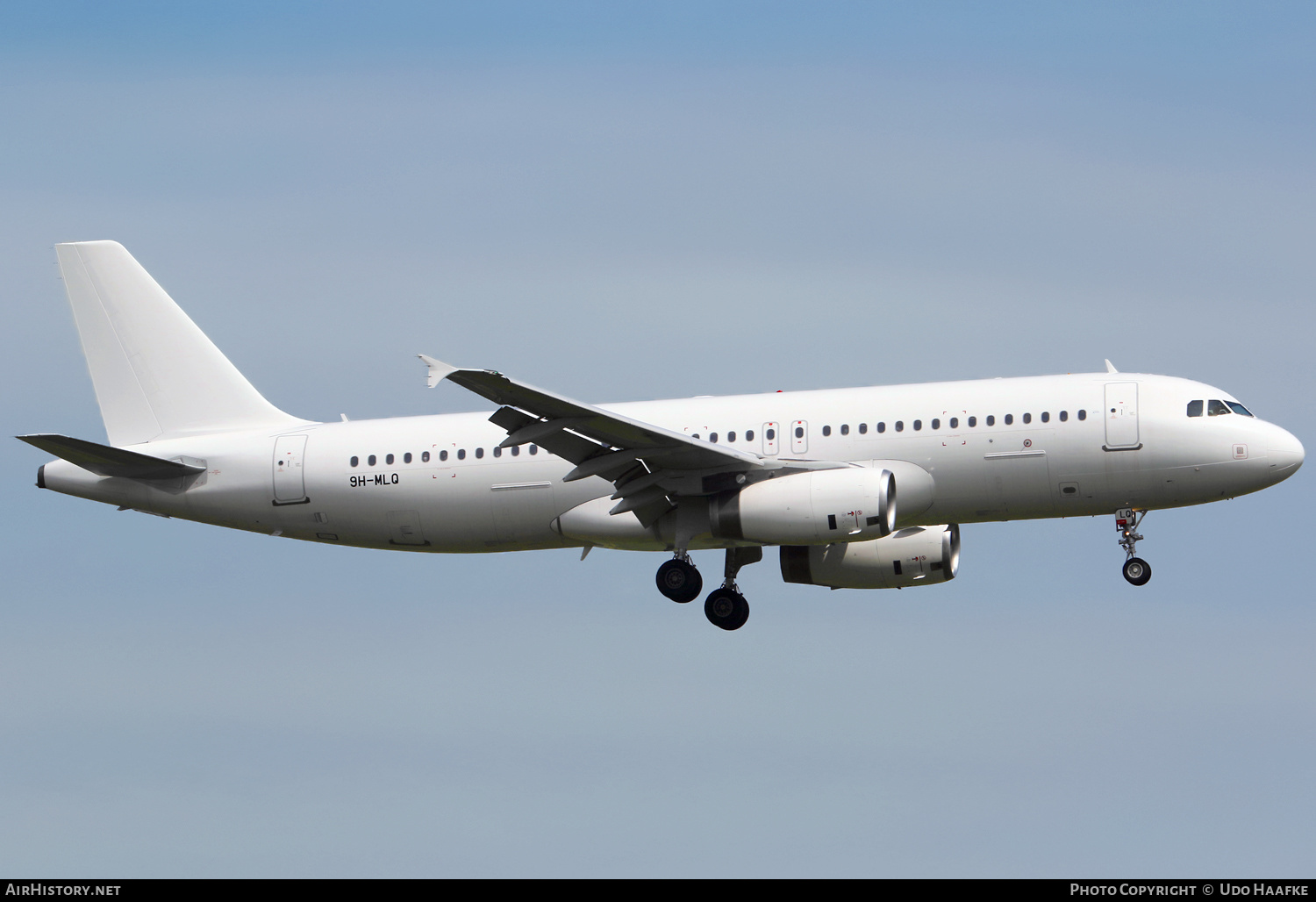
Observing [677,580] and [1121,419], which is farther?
[677,580]

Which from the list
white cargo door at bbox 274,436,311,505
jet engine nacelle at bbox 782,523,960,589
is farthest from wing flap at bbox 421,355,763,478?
white cargo door at bbox 274,436,311,505

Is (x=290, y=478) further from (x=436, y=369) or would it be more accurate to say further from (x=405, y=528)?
(x=436, y=369)

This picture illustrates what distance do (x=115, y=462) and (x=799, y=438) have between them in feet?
54.0

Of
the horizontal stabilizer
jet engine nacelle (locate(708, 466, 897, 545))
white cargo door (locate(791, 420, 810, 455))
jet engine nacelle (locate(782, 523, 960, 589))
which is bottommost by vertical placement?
jet engine nacelle (locate(708, 466, 897, 545))

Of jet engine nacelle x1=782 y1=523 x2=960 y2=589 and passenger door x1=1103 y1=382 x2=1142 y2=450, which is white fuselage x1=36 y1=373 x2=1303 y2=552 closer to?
passenger door x1=1103 y1=382 x2=1142 y2=450

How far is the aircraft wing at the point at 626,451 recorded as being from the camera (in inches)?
1420

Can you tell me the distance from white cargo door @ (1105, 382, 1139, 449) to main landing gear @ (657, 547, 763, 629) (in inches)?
356

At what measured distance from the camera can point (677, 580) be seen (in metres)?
39.7

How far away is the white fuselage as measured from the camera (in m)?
37.5

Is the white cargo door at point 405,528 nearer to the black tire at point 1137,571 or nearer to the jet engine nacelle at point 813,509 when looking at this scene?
the jet engine nacelle at point 813,509

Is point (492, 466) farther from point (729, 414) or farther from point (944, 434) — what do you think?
point (944, 434)

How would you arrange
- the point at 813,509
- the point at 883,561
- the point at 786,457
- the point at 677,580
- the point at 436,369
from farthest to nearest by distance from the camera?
the point at 883,561 → the point at 677,580 → the point at 786,457 → the point at 813,509 → the point at 436,369

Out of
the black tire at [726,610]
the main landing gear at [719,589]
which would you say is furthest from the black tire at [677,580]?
the black tire at [726,610]

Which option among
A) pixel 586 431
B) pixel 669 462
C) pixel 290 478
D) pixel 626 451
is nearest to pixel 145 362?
pixel 290 478
